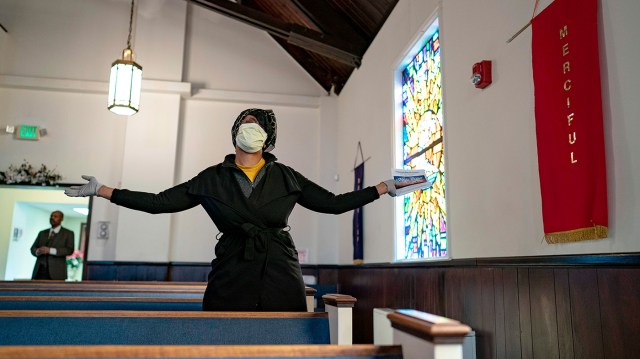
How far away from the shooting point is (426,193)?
4.25m

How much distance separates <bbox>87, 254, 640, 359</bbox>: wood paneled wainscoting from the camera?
6.39ft

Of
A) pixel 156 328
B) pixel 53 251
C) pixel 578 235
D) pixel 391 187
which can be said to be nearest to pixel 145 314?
pixel 156 328

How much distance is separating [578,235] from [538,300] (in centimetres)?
42

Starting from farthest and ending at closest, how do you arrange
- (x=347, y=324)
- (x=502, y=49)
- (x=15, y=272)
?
(x=15, y=272)
(x=502, y=49)
(x=347, y=324)

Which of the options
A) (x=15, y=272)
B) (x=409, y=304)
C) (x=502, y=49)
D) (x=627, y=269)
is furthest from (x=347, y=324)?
(x=15, y=272)

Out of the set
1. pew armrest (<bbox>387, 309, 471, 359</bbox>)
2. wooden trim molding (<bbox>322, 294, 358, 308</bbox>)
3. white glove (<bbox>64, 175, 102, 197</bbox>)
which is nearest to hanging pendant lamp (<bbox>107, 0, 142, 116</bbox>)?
white glove (<bbox>64, 175, 102, 197</bbox>)

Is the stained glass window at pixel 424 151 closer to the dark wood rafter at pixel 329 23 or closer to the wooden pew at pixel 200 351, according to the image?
the dark wood rafter at pixel 329 23

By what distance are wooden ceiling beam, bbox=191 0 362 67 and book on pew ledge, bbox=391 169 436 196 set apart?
4.07 metres

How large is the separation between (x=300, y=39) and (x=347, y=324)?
4963 millimetres

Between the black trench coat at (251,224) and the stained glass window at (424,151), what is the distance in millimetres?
1914

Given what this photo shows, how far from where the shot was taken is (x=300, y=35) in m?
6.16

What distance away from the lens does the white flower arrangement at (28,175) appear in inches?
271

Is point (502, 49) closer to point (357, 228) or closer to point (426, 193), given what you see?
point (426, 193)

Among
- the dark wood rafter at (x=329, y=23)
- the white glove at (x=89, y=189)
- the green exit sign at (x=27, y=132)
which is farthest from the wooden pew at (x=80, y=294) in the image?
the green exit sign at (x=27, y=132)
